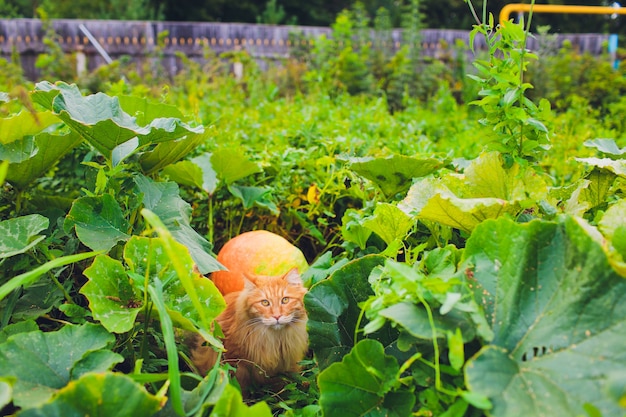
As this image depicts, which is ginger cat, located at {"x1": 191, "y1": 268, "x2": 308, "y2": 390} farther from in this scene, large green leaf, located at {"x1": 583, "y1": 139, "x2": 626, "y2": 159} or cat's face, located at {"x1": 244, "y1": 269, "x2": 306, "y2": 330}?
large green leaf, located at {"x1": 583, "y1": 139, "x2": 626, "y2": 159}

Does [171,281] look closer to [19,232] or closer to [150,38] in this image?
[19,232]

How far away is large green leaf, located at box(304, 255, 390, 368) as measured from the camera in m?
0.96

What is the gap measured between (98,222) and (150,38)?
26.6ft

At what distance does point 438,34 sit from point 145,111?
7627 mm

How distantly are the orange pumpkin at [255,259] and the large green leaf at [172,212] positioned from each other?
1.25 feet

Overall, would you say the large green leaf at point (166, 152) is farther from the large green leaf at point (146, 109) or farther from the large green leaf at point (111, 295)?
the large green leaf at point (111, 295)

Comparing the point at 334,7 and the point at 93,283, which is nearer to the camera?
the point at 93,283

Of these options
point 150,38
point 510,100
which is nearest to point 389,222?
point 510,100

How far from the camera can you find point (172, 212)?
1.12 metres

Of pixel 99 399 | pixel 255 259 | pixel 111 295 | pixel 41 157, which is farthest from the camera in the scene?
pixel 255 259

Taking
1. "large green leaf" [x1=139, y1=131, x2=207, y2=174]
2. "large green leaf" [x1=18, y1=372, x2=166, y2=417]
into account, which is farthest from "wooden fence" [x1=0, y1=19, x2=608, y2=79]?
"large green leaf" [x1=18, y1=372, x2=166, y2=417]

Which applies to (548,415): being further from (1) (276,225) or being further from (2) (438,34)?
(2) (438,34)

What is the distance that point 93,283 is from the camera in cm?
90

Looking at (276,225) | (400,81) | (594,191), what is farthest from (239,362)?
(400,81)
